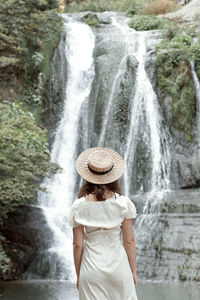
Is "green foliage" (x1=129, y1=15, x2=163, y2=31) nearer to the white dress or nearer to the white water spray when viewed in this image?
the white water spray

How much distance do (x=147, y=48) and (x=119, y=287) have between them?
15221 mm

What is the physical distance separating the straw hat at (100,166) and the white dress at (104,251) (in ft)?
0.53

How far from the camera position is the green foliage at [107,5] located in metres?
25.2

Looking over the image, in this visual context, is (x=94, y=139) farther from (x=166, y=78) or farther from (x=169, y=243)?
(x=169, y=243)

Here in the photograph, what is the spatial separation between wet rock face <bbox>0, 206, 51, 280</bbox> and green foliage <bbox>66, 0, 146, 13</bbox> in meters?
17.4

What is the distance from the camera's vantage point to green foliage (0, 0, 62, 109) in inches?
624

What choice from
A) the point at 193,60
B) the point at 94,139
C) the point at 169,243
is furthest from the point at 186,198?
the point at 193,60

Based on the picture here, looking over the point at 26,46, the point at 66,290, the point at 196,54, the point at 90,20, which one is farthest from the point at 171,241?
the point at 90,20

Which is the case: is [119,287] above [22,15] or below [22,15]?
below

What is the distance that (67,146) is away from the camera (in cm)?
1495

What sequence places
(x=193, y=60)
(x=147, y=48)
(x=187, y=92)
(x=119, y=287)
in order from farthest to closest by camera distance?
(x=147, y=48) → (x=193, y=60) → (x=187, y=92) → (x=119, y=287)

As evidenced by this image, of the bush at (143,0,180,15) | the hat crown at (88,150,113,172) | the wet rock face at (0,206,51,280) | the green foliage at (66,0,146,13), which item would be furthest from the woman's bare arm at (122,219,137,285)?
the green foliage at (66,0,146,13)

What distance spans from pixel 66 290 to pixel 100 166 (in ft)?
17.6

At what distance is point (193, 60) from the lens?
16.1 metres
